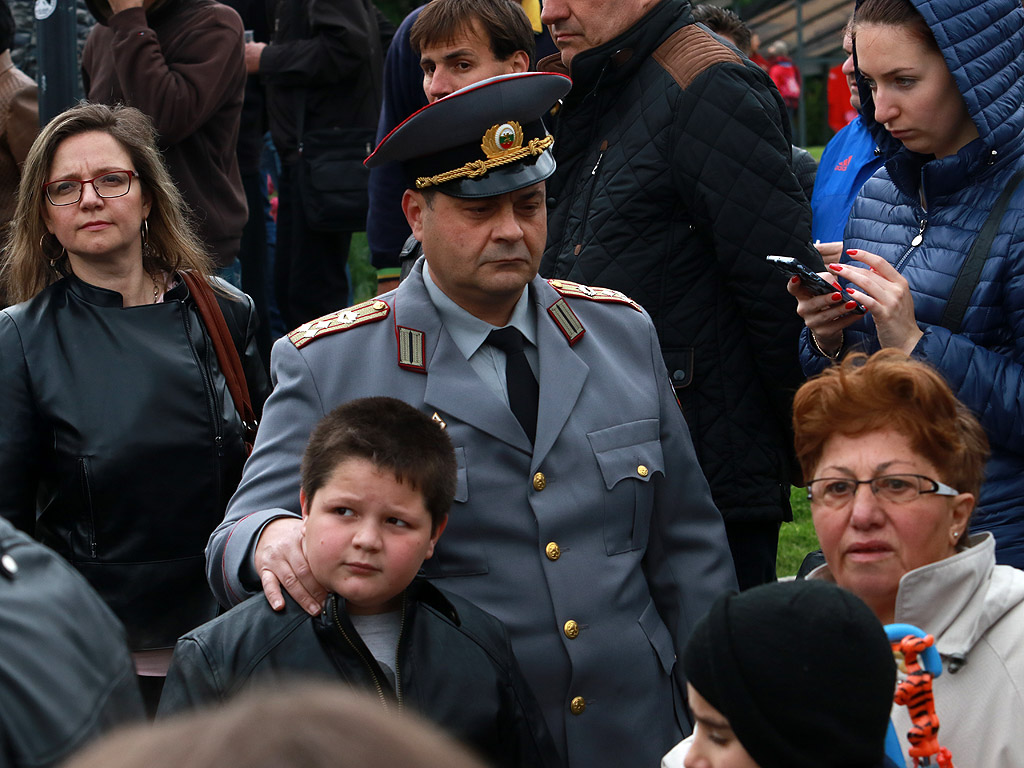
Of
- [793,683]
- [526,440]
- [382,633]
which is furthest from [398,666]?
[793,683]

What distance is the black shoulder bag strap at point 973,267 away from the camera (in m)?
3.12

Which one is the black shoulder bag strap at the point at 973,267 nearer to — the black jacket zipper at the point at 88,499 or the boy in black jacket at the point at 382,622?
the boy in black jacket at the point at 382,622

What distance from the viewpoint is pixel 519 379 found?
2982 millimetres

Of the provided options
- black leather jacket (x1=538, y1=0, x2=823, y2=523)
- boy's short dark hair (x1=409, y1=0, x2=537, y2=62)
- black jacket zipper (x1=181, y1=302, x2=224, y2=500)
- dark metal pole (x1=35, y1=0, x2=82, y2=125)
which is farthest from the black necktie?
dark metal pole (x1=35, y1=0, x2=82, y2=125)

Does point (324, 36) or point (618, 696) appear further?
point (324, 36)

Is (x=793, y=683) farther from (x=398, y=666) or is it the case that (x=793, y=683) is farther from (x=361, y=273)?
(x=361, y=273)

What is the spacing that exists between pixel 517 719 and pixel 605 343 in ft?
3.00

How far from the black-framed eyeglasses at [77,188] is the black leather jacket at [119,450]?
11.7 inches

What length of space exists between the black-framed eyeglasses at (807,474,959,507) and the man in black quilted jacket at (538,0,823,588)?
1012 mm

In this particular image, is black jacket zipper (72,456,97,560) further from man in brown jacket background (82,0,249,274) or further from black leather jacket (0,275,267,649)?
man in brown jacket background (82,0,249,274)

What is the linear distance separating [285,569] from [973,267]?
5.67 ft

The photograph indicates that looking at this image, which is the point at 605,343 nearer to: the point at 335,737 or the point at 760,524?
Answer: the point at 760,524

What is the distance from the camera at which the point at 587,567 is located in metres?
2.85

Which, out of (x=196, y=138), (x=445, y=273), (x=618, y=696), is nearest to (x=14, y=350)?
(x=445, y=273)
